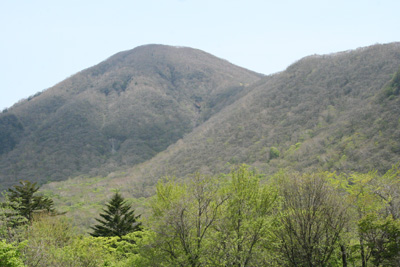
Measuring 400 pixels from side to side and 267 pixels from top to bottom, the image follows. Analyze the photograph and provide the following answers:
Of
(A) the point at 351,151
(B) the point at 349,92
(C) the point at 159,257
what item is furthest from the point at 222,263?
(B) the point at 349,92

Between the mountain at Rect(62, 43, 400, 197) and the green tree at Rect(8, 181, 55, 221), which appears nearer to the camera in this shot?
the green tree at Rect(8, 181, 55, 221)

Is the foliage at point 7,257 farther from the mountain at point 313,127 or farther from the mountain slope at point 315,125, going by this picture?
the mountain slope at point 315,125

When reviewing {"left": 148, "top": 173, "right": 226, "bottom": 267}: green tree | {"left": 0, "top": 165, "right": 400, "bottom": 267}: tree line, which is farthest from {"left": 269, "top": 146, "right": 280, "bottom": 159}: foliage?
{"left": 148, "top": 173, "right": 226, "bottom": 267}: green tree

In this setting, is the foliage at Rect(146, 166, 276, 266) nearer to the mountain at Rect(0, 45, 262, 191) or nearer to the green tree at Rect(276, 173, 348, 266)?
the green tree at Rect(276, 173, 348, 266)

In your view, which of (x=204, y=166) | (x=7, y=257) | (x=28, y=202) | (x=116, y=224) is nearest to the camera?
(x=7, y=257)

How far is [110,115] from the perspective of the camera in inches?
5394

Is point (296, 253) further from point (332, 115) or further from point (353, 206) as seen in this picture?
point (332, 115)

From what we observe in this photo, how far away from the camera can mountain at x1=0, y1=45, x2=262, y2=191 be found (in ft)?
363

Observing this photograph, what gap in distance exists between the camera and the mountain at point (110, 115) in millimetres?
110562

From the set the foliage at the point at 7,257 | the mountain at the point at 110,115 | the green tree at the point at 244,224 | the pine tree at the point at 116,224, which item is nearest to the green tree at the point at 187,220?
the green tree at the point at 244,224

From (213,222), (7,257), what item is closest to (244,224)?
(213,222)

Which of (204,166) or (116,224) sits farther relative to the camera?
(204,166)

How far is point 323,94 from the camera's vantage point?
246 feet

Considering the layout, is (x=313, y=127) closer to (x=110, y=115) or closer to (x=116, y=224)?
(x=116, y=224)
